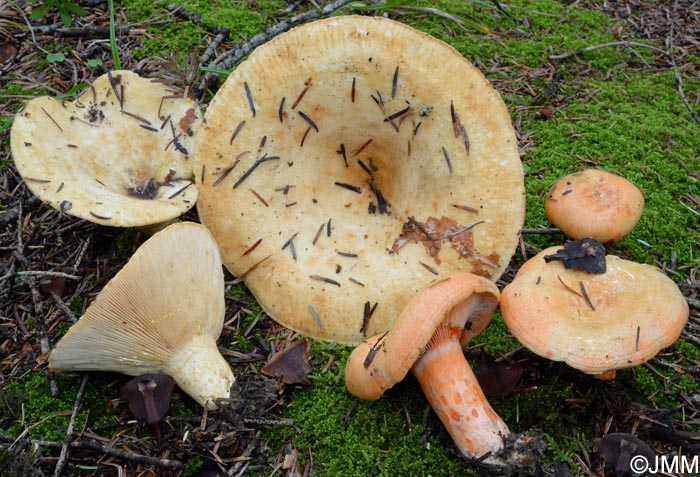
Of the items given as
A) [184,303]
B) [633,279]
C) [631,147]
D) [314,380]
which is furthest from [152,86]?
[631,147]

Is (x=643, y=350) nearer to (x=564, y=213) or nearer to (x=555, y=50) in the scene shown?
(x=564, y=213)

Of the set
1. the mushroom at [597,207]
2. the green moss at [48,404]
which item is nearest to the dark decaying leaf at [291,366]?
the green moss at [48,404]

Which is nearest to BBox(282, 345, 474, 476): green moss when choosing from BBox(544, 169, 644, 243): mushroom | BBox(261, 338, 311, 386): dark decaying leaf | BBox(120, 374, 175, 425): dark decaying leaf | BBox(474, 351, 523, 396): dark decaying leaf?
BBox(261, 338, 311, 386): dark decaying leaf

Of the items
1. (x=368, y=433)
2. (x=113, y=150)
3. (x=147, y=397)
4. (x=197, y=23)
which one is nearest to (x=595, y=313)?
(x=368, y=433)

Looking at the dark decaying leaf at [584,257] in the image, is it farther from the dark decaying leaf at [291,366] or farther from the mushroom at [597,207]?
the dark decaying leaf at [291,366]

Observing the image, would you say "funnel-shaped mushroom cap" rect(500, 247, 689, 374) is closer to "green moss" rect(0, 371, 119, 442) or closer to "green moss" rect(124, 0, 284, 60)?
"green moss" rect(0, 371, 119, 442)
